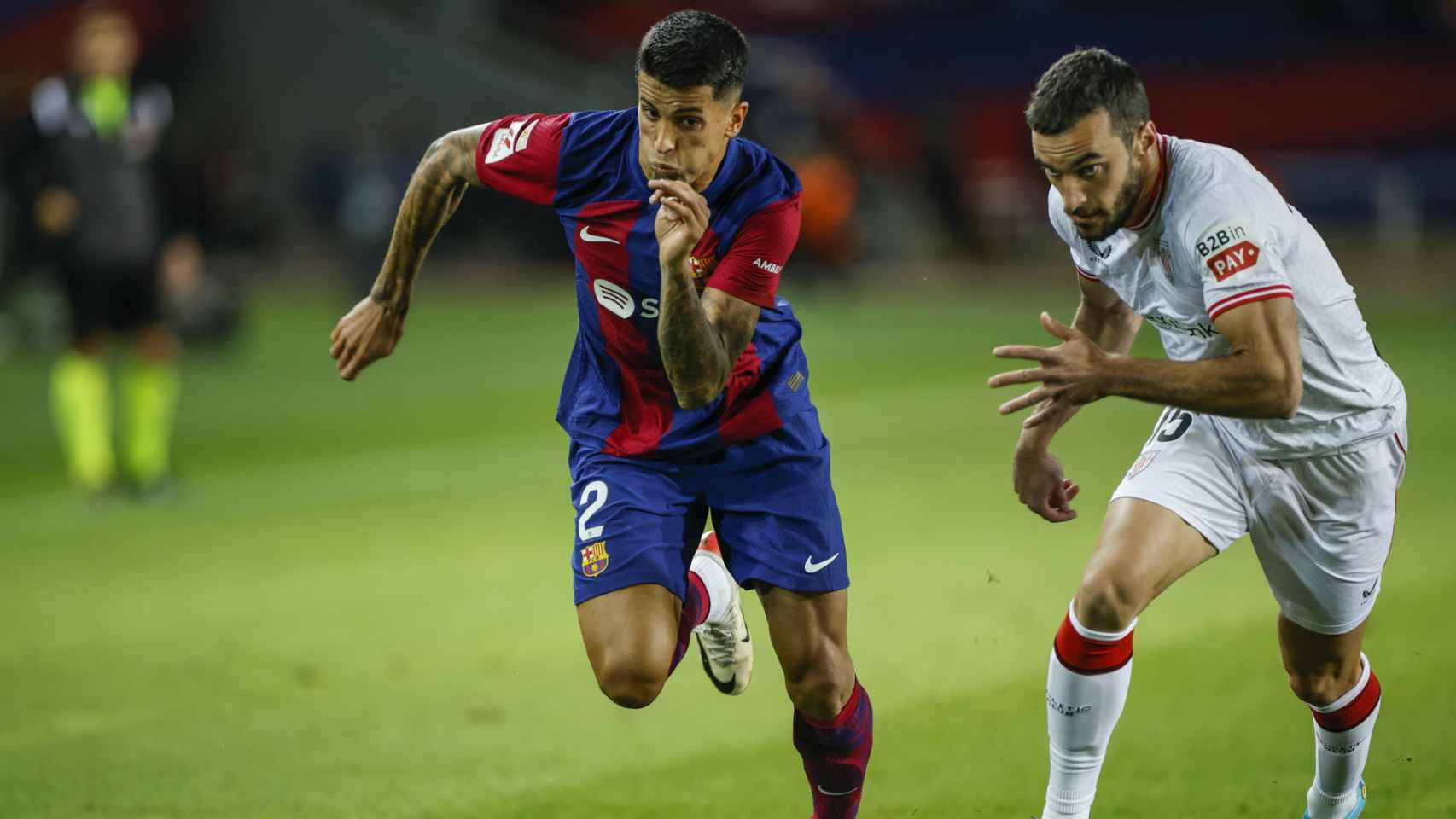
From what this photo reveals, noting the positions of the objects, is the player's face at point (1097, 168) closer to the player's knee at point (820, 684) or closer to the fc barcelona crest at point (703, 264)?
the fc barcelona crest at point (703, 264)

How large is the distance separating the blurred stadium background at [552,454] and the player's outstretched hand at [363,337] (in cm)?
132

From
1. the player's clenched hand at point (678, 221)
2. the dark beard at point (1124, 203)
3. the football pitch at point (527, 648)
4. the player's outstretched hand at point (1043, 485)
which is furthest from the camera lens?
the football pitch at point (527, 648)

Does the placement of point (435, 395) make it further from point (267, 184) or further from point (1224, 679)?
point (267, 184)

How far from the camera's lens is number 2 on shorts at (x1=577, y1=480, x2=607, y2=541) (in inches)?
195

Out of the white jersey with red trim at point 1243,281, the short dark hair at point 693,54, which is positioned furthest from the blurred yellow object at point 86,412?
the white jersey with red trim at point 1243,281

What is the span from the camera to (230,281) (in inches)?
706

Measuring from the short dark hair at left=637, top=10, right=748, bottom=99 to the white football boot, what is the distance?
145 centimetres

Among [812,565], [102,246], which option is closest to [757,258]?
[812,565]

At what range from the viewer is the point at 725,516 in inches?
196

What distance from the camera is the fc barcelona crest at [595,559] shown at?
16.1 ft

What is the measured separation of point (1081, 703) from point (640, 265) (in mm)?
1678

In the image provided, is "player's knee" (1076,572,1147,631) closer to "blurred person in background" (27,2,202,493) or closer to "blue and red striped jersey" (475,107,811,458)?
"blue and red striped jersey" (475,107,811,458)

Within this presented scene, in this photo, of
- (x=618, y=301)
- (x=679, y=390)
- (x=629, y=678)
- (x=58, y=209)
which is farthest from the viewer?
(x=58, y=209)

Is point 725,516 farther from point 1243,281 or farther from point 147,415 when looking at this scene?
point 147,415
